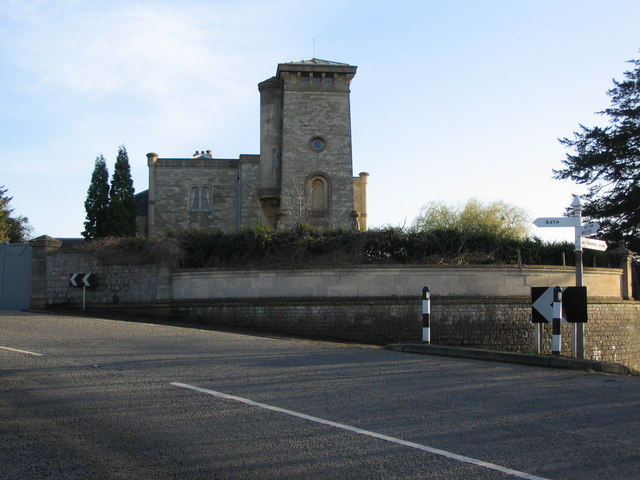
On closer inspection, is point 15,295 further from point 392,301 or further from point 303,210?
point 303,210

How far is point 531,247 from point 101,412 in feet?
56.6

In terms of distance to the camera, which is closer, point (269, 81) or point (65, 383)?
point (65, 383)

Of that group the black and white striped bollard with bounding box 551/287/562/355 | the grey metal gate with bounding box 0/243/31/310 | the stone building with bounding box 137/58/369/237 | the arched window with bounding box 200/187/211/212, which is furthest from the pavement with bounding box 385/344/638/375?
the arched window with bounding box 200/187/211/212

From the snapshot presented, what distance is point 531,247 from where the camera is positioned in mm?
21438

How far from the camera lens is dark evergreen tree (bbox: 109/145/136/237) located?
40.6m

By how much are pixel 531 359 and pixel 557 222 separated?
9.24 ft

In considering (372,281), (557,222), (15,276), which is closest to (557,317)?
(557,222)

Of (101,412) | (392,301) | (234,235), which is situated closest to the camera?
(101,412)

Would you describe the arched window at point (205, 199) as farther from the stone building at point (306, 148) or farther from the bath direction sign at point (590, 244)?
the bath direction sign at point (590, 244)

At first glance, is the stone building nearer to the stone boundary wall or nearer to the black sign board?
the stone boundary wall

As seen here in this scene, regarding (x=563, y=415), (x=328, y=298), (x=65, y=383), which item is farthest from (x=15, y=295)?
(x=563, y=415)

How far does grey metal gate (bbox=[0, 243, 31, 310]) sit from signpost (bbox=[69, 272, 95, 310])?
69.1 inches

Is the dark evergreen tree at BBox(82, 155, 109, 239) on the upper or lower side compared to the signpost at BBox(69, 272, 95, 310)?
upper

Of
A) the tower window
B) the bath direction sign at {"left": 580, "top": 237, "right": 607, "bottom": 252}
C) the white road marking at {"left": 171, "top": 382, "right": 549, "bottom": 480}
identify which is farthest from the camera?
the tower window
